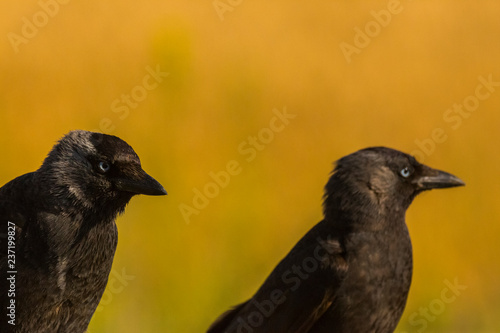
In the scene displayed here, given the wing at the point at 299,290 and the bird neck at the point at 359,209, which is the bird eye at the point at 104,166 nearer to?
the wing at the point at 299,290

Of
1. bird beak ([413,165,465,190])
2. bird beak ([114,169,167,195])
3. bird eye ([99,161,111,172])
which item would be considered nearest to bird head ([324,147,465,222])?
bird beak ([413,165,465,190])

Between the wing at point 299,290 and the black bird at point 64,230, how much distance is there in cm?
119

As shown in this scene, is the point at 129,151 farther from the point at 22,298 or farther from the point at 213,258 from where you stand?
the point at 213,258

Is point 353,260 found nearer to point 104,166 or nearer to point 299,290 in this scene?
point 299,290

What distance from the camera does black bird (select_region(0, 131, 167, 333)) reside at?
689cm

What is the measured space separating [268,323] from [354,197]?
109 cm

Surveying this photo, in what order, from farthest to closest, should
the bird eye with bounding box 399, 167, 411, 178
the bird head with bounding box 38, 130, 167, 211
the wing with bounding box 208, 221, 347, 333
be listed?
1. the bird eye with bounding box 399, 167, 411, 178
2. the wing with bounding box 208, 221, 347, 333
3. the bird head with bounding box 38, 130, 167, 211

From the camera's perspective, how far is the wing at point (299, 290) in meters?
7.24

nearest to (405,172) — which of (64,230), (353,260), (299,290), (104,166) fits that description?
(353,260)

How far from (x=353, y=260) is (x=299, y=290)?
1.54 feet

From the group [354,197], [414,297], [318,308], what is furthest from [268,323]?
[414,297]

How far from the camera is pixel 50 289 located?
6.89m

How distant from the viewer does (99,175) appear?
7.05m

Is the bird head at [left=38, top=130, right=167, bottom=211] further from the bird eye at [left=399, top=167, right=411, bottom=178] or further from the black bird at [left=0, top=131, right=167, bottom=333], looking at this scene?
the bird eye at [left=399, top=167, right=411, bottom=178]
